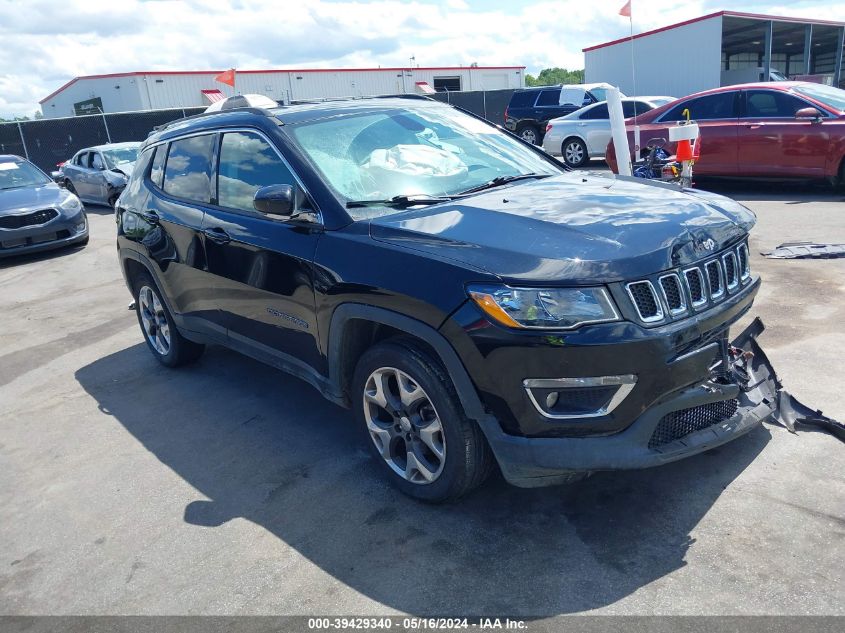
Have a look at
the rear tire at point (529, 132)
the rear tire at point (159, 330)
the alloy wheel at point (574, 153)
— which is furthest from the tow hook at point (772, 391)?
the rear tire at point (529, 132)

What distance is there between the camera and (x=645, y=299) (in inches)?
110

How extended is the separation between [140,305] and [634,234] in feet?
14.3

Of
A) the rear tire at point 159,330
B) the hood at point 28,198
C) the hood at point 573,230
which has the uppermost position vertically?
the hood at point 573,230

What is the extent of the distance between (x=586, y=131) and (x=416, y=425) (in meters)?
14.3

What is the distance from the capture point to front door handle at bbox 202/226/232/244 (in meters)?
4.29

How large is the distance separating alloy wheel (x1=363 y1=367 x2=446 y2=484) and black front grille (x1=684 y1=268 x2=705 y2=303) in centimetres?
119

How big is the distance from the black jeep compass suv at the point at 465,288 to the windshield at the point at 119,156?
1232cm

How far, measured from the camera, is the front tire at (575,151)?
1647 centimetres

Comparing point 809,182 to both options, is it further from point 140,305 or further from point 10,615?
point 10,615

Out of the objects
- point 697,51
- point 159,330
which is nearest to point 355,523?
point 159,330

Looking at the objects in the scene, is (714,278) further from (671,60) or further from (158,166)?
(671,60)

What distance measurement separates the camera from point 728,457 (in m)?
3.53

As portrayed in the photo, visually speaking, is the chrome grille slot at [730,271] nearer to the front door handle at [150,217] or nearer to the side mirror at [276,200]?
the side mirror at [276,200]

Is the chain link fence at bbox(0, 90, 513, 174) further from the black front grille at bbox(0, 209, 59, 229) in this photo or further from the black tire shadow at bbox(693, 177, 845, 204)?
the black front grille at bbox(0, 209, 59, 229)
